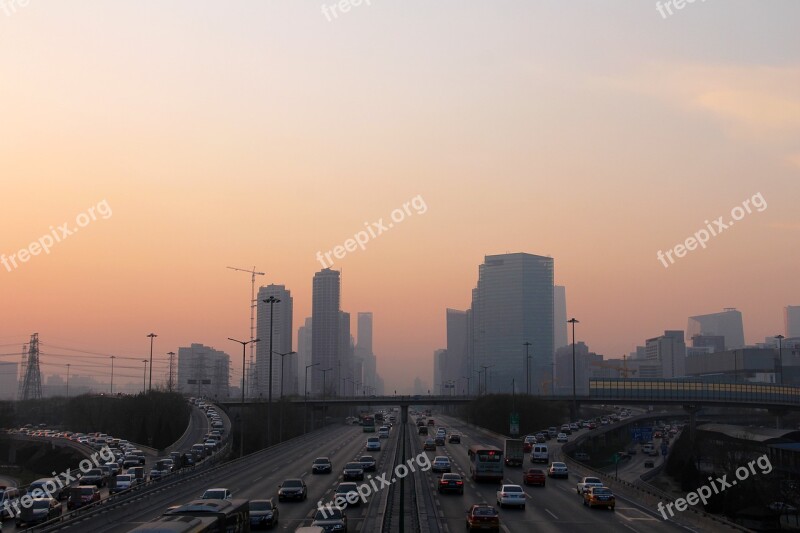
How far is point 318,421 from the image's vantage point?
19875cm

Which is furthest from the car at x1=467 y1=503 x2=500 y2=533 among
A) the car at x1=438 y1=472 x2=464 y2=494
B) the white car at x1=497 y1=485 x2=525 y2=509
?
the car at x1=438 y1=472 x2=464 y2=494

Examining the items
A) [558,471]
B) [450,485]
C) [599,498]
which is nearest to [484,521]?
[599,498]

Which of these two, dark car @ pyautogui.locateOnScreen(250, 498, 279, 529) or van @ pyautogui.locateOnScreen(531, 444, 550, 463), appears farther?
van @ pyautogui.locateOnScreen(531, 444, 550, 463)

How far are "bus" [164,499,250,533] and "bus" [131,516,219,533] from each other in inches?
8.4

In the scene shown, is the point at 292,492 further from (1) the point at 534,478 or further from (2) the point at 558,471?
(2) the point at 558,471

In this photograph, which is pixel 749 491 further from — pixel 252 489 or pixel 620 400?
pixel 620 400

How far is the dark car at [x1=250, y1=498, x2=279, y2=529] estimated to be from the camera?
125ft

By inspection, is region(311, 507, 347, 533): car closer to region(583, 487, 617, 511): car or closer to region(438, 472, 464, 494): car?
region(583, 487, 617, 511): car

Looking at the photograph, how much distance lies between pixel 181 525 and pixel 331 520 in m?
10.0

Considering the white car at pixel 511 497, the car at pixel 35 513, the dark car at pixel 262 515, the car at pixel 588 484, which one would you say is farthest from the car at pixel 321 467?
the dark car at pixel 262 515

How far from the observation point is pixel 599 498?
1874 inches

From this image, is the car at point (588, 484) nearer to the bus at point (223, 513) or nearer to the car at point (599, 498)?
the car at point (599, 498)

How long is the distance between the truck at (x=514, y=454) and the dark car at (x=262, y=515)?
42103 millimetres

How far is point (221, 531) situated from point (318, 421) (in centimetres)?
17272
